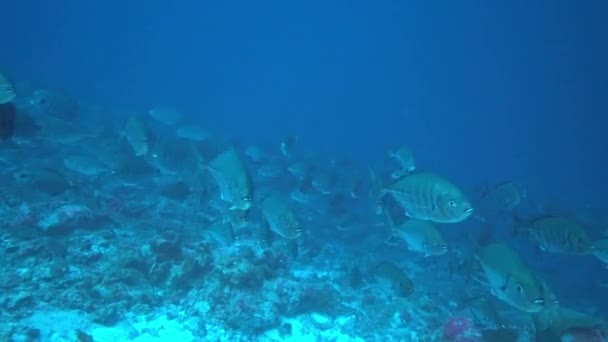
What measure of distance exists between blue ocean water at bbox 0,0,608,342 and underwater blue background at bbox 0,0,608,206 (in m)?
0.56

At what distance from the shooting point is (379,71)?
161250 mm

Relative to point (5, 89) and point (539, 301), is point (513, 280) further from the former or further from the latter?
point (5, 89)

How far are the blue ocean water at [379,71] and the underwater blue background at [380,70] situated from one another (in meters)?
0.56

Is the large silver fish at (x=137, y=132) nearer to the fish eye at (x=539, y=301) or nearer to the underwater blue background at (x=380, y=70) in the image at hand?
the fish eye at (x=539, y=301)

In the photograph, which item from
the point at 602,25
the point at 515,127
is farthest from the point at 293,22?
the point at 602,25

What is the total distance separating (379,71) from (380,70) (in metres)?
1.38

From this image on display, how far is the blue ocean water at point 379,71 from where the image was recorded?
3115 inches

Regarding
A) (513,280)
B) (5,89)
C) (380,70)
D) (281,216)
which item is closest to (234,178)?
(281,216)

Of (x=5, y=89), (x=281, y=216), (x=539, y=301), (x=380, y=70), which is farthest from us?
(x=380, y=70)

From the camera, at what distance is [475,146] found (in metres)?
130

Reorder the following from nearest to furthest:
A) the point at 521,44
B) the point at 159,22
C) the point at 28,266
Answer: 1. the point at 28,266
2. the point at 521,44
3. the point at 159,22

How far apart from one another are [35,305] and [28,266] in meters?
1.14

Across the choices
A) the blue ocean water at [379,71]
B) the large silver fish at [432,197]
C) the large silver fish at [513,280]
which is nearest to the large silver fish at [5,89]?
the large silver fish at [432,197]

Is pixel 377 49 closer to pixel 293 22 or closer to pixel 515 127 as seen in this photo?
pixel 293 22
